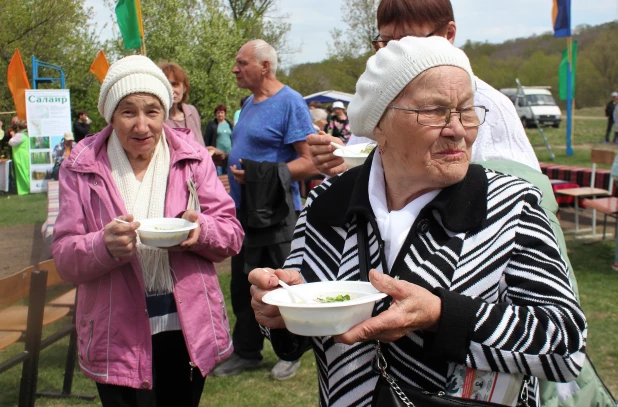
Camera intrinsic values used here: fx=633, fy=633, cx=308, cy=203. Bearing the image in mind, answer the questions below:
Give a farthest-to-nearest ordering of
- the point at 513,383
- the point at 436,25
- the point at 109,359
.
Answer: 1. the point at 109,359
2. the point at 436,25
3. the point at 513,383

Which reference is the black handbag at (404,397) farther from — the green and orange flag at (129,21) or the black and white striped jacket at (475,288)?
the green and orange flag at (129,21)

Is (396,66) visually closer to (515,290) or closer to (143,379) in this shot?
(515,290)

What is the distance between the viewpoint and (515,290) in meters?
1.59

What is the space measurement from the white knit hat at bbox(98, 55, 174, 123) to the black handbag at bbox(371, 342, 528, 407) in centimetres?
186

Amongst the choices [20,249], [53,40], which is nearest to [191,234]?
[20,249]

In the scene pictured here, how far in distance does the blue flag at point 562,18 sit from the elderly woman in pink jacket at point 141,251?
17.0m

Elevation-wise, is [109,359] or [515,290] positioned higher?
[515,290]

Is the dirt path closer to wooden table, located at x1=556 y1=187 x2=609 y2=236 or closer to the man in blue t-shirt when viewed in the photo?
the man in blue t-shirt

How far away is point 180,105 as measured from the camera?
5.56 m

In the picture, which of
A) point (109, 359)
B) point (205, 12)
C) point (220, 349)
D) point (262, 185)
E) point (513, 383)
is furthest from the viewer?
point (205, 12)

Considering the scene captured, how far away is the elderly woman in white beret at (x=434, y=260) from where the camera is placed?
1.49 metres

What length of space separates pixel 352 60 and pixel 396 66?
40893mm

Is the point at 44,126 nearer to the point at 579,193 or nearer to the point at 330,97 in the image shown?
the point at 579,193

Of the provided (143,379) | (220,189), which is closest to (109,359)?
(143,379)
